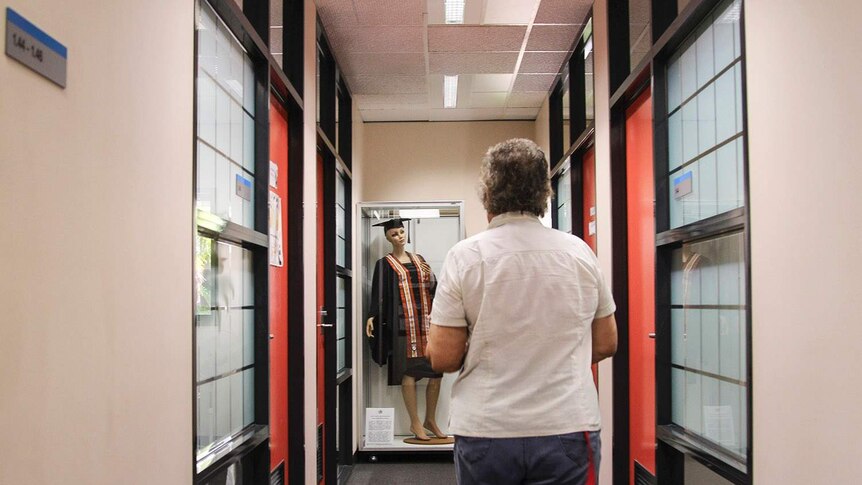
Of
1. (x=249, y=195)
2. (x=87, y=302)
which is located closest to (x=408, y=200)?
(x=249, y=195)

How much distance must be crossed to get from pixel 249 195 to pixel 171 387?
1121 mm

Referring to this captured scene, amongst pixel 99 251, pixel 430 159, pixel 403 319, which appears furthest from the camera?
pixel 430 159

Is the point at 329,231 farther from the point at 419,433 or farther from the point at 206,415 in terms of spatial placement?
the point at 206,415

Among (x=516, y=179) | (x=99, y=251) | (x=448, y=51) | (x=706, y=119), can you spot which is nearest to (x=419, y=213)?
(x=448, y=51)

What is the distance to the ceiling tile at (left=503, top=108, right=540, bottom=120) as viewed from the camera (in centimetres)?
590

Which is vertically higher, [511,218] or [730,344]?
[511,218]

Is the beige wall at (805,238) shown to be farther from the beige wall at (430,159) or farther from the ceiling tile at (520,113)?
the beige wall at (430,159)

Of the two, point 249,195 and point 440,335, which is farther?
point 249,195

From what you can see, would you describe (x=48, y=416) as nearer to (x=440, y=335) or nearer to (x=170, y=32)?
(x=440, y=335)

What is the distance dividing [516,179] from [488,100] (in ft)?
13.6

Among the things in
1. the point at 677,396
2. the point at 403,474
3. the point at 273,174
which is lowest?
the point at 403,474

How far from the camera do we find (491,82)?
5168 mm

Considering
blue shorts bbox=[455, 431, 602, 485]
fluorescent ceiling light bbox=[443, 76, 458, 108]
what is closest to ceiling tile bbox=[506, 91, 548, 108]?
fluorescent ceiling light bbox=[443, 76, 458, 108]

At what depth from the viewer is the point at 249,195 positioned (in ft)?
8.56
